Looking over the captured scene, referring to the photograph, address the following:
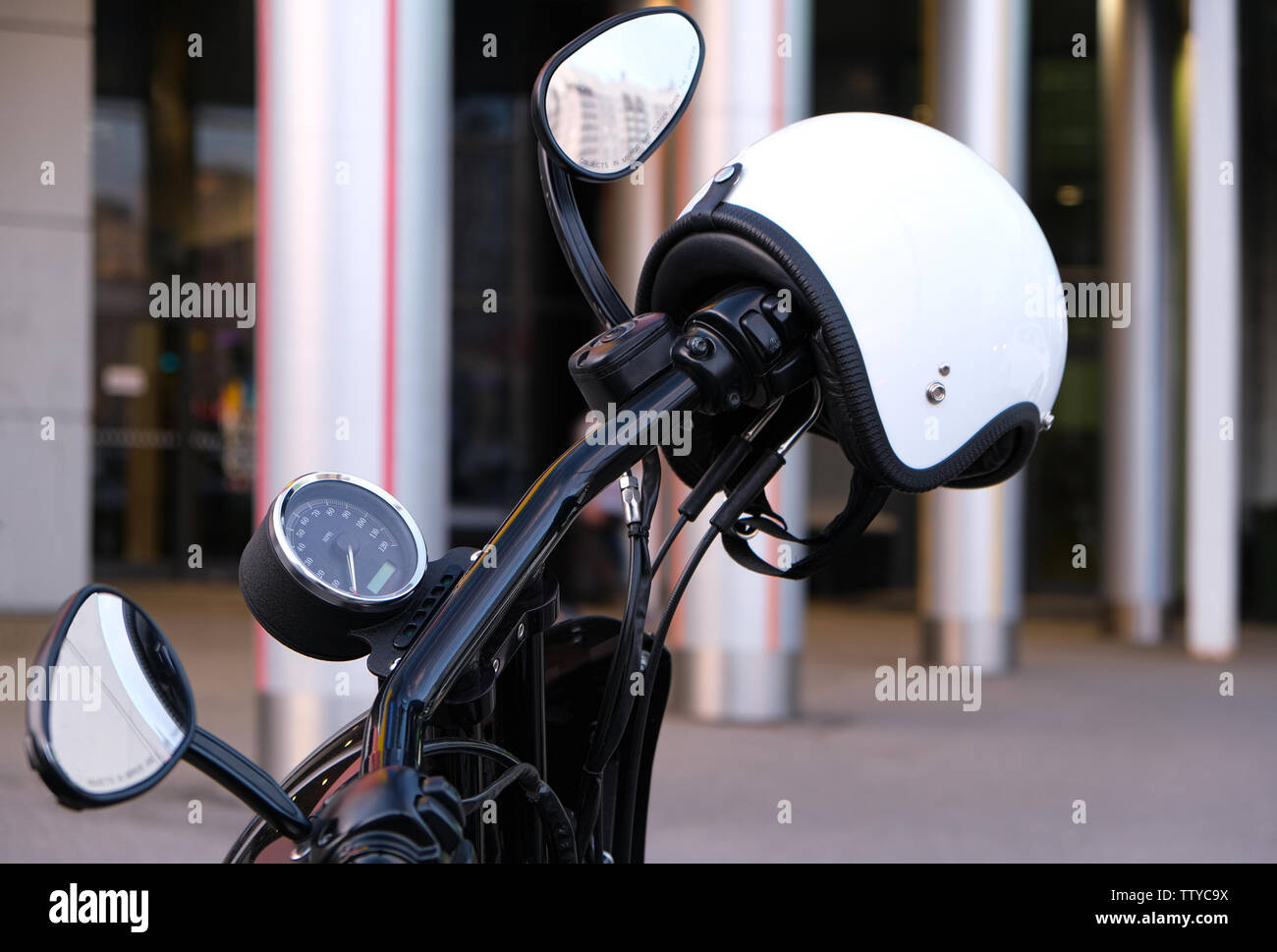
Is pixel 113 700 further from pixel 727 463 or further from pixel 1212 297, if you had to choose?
pixel 1212 297

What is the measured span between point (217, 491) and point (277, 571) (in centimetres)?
1496

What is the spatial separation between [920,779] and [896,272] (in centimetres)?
515

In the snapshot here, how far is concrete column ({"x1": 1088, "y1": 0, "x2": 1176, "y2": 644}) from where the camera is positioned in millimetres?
11805

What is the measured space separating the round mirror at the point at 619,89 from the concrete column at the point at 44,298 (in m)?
10.7

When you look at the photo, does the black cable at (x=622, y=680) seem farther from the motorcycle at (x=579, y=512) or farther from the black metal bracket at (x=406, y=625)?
the black metal bracket at (x=406, y=625)

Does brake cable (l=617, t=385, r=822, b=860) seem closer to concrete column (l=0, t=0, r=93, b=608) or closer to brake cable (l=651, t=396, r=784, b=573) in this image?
brake cable (l=651, t=396, r=784, b=573)

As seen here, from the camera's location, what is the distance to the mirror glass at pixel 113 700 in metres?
0.83

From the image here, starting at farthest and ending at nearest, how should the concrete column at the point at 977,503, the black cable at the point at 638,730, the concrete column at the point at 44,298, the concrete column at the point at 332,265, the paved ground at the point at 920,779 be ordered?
1. the concrete column at the point at 44,298
2. the concrete column at the point at 977,503
3. the concrete column at the point at 332,265
4. the paved ground at the point at 920,779
5. the black cable at the point at 638,730

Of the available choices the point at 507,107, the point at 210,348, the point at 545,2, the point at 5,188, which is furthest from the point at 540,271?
the point at 5,188

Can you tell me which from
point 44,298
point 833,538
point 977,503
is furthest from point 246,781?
point 44,298

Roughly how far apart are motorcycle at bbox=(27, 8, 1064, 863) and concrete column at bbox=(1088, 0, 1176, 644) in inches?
440

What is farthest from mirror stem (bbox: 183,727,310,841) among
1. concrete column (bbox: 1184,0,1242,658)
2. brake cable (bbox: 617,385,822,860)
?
concrete column (bbox: 1184,0,1242,658)

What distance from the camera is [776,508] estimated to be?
6.81 metres

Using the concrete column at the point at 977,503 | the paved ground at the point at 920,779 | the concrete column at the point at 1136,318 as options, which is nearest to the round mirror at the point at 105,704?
the paved ground at the point at 920,779
